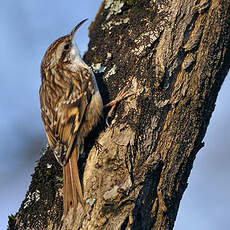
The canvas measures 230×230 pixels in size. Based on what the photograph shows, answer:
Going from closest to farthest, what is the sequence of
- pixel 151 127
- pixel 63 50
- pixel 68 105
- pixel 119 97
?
pixel 151 127
pixel 119 97
pixel 68 105
pixel 63 50

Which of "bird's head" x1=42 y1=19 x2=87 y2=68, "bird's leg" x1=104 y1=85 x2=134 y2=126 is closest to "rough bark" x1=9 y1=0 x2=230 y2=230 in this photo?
"bird's leg" x1=104 y1=85 x2=134 y2=126

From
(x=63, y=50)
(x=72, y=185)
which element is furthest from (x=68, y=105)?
(x=72, y=185)

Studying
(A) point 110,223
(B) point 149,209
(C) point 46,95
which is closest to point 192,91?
(B) point 149,209

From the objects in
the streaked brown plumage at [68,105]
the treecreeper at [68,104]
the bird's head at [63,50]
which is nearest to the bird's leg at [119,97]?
the treecreeper at [68,104]

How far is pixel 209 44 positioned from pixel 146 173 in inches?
31.1

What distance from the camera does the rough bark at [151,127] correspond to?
1.77 m

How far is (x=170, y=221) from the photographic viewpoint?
1.86 m

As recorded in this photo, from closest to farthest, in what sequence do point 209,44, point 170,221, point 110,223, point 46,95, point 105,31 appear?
point 110,223 → point 170,221 → point 209,44 → point 105,31 → point 46,95

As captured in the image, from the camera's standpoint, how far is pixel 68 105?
8.56ft

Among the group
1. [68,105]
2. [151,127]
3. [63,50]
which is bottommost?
[151,127]

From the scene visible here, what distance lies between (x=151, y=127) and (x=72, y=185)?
1.61 ft

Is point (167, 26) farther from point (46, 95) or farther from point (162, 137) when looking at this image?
point (46, 95)

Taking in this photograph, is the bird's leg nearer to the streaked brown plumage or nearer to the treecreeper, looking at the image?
the treecreeper

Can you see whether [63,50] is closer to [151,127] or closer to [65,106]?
[65,106]
